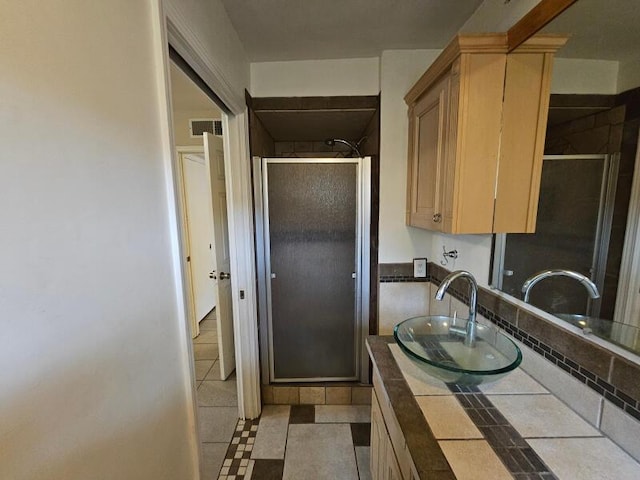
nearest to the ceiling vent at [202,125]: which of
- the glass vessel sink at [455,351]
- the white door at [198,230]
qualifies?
the white door at [198,230]

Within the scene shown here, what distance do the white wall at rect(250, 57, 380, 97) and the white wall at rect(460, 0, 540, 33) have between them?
1.99 ft

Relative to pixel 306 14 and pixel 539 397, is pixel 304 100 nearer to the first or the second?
pixel 306 14

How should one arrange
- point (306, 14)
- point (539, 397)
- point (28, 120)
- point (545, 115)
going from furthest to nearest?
point (306, 14) < point (545, 115) < point (539, 397) < point (28, 120)

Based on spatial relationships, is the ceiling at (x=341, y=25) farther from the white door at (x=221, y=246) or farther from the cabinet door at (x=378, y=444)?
the cabinet door at (x=378, y=444)

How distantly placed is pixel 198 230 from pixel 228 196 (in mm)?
1701

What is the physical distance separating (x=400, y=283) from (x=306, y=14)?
1.67 m

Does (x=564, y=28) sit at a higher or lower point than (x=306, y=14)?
lower

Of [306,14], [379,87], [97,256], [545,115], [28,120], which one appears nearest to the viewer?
[28,120]

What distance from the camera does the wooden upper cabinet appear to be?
42.0 inches

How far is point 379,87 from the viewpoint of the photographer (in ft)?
6.10

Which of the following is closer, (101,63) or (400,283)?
(101,63)

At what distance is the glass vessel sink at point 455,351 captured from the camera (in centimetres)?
92

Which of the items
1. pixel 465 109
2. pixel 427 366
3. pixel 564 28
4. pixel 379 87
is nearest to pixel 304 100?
pixel 379 87

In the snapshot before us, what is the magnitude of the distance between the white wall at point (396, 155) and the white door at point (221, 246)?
3.98ft
